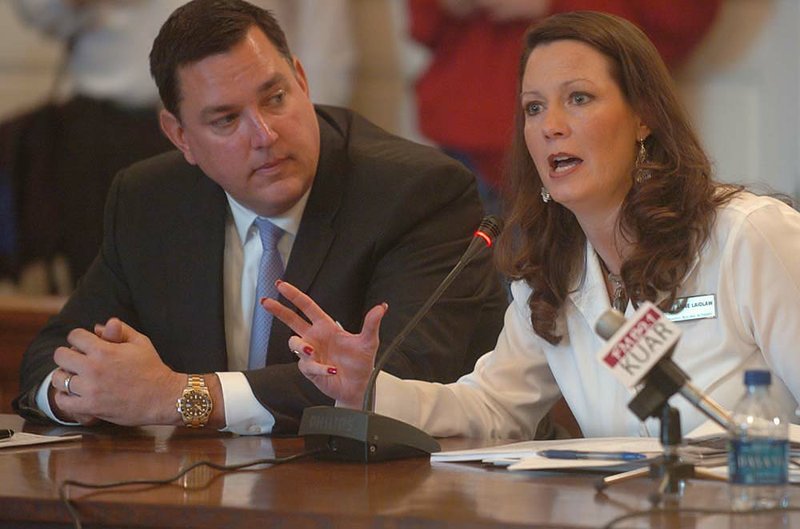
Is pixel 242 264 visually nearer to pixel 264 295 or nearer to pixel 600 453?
pixel 264 295

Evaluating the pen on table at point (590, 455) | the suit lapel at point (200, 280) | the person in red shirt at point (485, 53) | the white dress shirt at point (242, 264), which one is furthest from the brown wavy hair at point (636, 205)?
the person in red shirt at point (485, 53)

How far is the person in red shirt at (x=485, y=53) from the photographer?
151 inches

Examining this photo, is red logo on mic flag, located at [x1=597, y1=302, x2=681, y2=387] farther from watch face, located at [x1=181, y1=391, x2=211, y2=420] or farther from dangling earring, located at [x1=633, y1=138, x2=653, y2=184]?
watch face, located at [x1=181, y1=391, x2=211, y2=420]

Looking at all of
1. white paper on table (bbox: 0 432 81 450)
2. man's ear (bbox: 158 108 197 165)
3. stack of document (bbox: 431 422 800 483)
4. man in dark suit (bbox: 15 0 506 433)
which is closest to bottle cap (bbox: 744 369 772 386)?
stack of document (bbox: 431 422 800 483)

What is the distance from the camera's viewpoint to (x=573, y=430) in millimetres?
3369

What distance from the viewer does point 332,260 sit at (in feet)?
9.36

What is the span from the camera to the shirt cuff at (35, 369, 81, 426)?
2582 mm

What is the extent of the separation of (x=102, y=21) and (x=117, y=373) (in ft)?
6.80

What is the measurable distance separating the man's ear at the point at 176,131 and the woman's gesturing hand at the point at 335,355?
950mm

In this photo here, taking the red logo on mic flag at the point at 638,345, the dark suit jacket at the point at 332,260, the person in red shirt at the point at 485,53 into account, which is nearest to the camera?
the red logo on mic flag at the point at 638,345

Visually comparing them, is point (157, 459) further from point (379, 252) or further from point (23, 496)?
point (379, 252)

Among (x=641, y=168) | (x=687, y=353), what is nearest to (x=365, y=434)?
(x=687, y=353)

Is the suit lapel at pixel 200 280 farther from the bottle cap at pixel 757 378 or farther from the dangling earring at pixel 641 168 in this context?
the bottle cap at pixel 757 378

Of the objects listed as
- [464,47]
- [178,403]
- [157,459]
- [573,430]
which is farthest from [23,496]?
[464,47]
